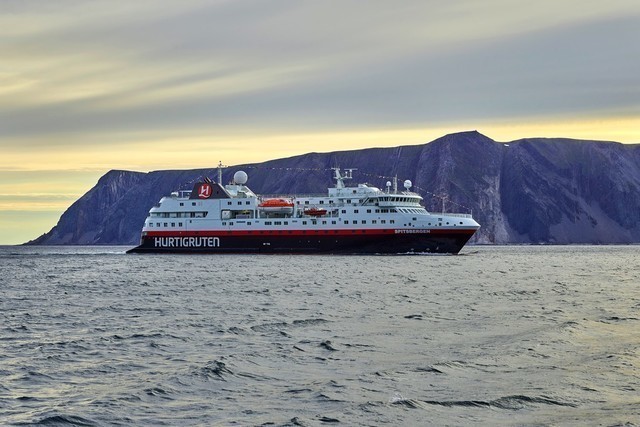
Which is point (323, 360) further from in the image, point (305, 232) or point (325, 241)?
point (305, 232)

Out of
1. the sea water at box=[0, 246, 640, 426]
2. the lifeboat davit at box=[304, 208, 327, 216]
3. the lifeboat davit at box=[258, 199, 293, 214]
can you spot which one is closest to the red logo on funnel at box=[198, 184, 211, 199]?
the lifeboat davit at box=[258, 199, 293, 214]

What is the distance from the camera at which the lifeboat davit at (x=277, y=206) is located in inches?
3853

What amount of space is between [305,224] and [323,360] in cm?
7460

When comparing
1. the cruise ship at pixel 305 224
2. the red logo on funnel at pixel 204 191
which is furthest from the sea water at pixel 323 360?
the red logo on funnel at pixel 204 191

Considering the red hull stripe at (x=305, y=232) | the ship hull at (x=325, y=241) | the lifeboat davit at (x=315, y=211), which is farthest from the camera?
the lifeboat davit at (x=315, y=211)

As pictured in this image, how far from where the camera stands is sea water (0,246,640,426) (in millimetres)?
14203

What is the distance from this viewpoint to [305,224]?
308 feet

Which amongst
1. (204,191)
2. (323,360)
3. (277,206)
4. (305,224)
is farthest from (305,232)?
(323,360)

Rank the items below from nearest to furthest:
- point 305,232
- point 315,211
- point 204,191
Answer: point 305,232 < point 315,211 < point 204,191

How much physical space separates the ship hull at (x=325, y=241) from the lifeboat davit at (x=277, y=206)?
3.95m

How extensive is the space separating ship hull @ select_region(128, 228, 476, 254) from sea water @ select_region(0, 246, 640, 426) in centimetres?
5226

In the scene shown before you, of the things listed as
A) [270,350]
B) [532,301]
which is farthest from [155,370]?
[532,301]

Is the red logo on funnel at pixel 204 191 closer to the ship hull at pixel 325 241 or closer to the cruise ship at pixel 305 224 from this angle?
the cruise ship at pixel 305 224

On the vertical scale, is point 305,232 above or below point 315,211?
below
